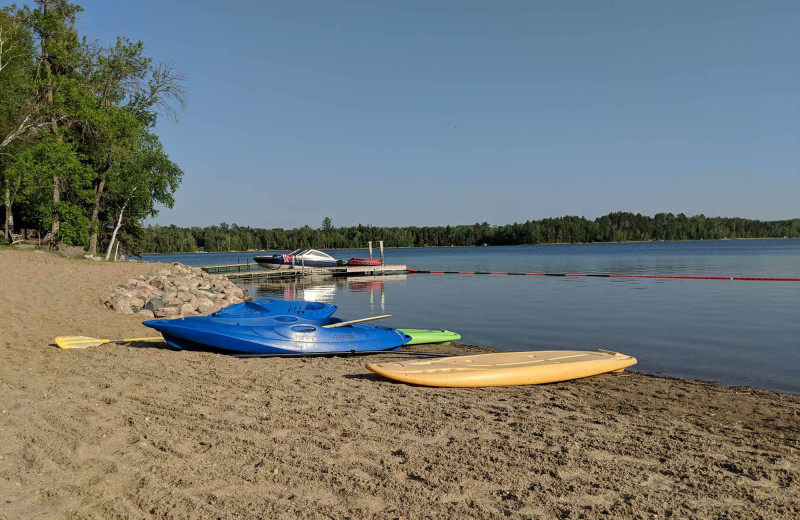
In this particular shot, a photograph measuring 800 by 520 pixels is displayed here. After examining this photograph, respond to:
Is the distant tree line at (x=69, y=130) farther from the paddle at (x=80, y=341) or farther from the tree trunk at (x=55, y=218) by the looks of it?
the paddle at (x=80, y=341)

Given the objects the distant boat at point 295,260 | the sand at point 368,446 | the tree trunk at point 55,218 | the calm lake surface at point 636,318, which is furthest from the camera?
the distant boat at point 295,260

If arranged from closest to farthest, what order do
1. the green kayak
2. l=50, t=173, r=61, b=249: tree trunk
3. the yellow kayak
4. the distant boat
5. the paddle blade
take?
the yellow kayak → the paddle blade → the green kayak → l=50, t=173, r=61, b=249: tree trunk → the distant boat

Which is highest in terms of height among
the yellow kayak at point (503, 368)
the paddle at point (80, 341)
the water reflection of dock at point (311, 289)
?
the paddle at point (80, 341)

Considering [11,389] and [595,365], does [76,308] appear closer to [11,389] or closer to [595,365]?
[11,389]

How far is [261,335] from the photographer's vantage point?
31.0 ft

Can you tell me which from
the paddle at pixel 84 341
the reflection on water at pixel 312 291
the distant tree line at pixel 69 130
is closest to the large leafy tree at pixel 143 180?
the distant tree line at pixel 69 130

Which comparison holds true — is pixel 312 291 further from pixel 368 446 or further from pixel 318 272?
pixel 368 446

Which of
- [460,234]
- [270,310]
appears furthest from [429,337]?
[460,234]

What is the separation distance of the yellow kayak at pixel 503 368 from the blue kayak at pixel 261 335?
2.02 metres

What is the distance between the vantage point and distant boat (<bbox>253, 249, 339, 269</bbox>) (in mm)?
42688

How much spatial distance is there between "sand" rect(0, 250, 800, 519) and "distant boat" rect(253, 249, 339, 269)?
3440cm

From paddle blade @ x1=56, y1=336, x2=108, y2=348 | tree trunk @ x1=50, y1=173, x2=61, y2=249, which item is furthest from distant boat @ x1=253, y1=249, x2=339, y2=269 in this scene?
paddle blade @ x1=56, y1=336, x2=108, y2=348

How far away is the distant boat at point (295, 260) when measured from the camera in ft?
140

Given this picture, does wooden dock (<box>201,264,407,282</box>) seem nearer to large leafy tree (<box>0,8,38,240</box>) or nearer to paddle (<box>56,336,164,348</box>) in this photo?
large leafy tree (<box>0,8,38,240</box>)
